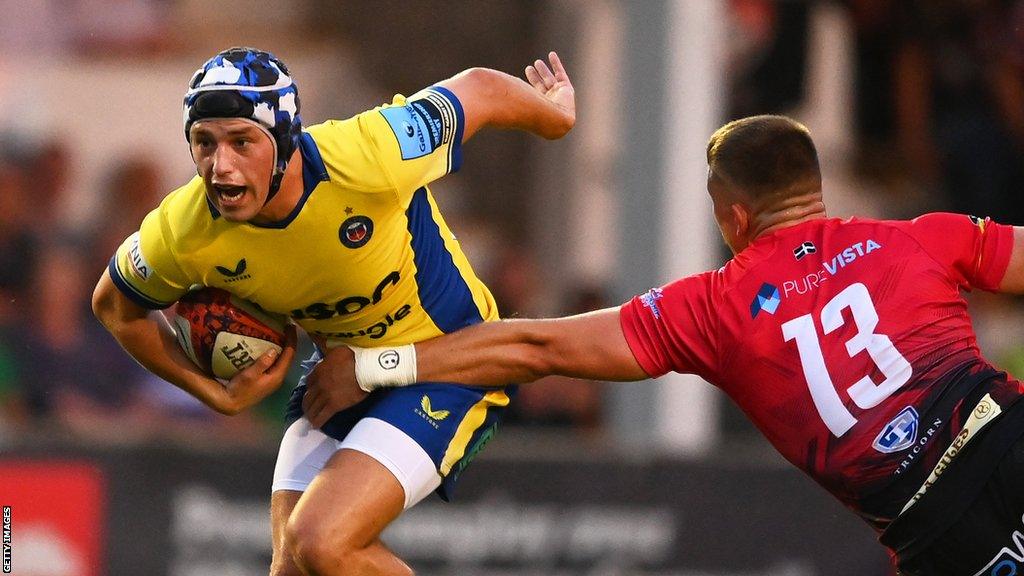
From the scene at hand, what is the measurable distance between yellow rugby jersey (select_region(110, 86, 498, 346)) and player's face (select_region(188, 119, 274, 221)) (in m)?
0.16

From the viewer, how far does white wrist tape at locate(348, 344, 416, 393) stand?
583cm

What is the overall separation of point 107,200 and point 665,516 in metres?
4.49

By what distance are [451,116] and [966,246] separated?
5.96 ft

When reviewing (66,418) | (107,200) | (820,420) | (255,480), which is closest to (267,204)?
(820,420)

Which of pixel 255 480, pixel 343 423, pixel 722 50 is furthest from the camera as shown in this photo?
pixel 722 50

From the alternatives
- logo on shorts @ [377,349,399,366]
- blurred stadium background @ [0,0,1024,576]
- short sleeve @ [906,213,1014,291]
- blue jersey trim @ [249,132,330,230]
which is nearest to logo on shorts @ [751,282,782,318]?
short sleeve @ [906,213,1014,291]

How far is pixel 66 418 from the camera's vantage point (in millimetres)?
9773

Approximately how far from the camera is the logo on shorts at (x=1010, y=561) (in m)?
5.16

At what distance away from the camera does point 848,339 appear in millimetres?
5176

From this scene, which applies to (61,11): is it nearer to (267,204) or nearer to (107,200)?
(107,200)

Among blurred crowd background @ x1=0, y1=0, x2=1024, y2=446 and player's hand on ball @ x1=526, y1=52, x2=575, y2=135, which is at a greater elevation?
player's hand on ball @ x1=526, y1=52, x2=575, y2=135

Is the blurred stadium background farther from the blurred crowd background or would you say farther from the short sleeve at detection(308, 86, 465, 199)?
the short sleeve at detection(308, 86, 465, 199)

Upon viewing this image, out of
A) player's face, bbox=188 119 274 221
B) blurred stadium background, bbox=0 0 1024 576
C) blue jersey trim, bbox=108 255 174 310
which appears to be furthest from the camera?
blurred stadium background, bbox=0 0 1024 576
